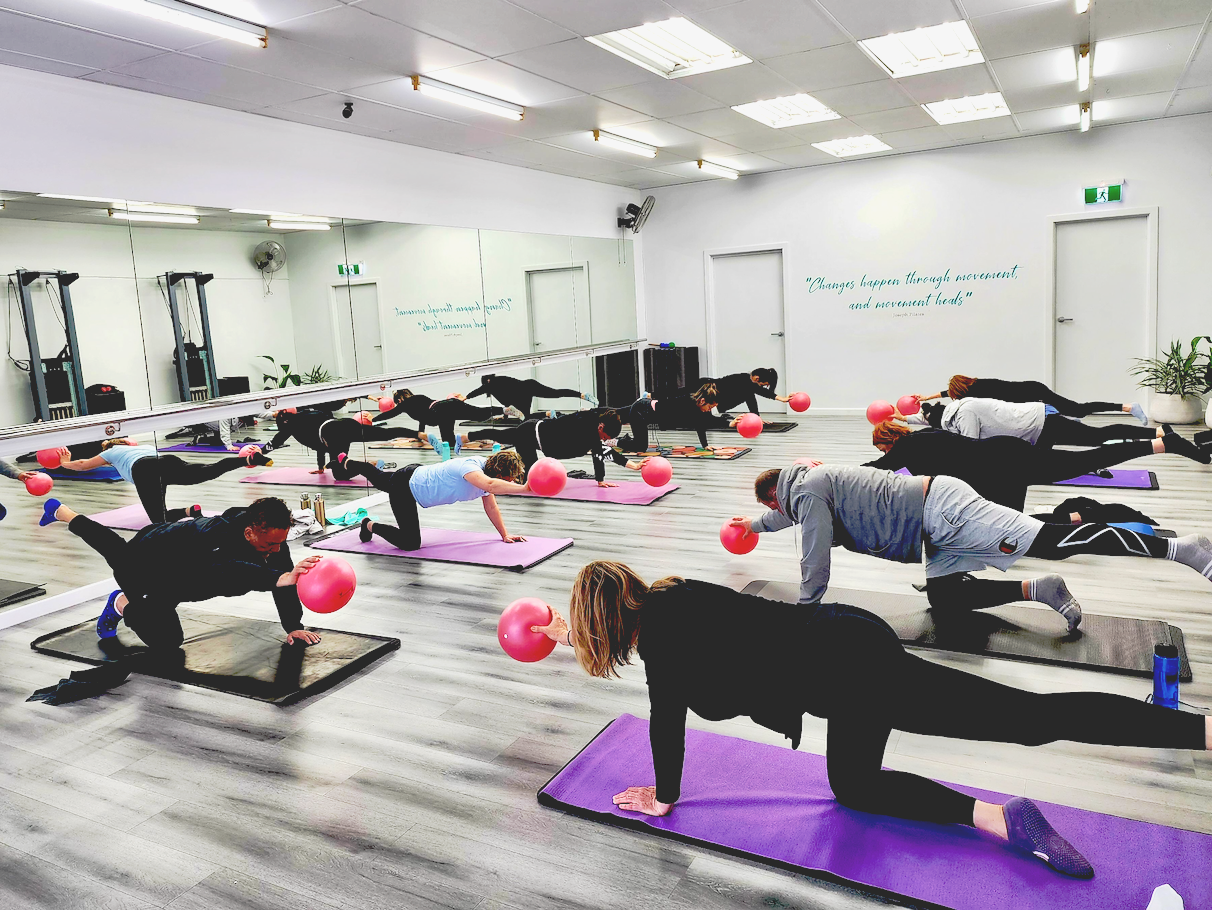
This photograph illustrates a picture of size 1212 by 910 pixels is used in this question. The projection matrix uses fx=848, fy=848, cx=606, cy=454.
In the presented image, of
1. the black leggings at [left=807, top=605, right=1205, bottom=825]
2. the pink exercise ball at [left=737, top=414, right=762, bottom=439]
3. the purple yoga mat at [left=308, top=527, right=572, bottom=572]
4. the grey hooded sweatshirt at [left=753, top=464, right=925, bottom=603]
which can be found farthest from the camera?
the pink exercise ball at [left=737, top=414, right=762, bottom=439]

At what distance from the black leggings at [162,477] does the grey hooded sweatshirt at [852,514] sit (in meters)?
3.51

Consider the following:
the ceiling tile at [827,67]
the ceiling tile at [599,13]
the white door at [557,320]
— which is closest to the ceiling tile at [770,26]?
the ceiling tile at [827,67]

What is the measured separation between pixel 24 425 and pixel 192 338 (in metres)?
1.09

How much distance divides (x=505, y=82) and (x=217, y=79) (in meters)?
1.71

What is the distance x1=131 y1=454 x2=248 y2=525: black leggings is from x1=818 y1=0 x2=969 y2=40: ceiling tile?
4.41 metres

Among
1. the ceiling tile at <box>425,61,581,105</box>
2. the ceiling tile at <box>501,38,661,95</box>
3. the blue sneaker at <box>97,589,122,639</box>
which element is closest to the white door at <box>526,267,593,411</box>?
the ceiling tile at <box>425,61,581,105</box>

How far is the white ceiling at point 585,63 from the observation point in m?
4.16

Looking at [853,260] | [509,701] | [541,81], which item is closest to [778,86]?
[541,81]

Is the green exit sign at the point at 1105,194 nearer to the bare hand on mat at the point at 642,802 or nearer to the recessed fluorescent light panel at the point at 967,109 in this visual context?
the recessed fluorescent light panel at the point at 967,109

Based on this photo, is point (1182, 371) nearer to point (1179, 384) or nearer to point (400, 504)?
point (1179, 384)

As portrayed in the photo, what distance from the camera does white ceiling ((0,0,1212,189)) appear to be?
4161mm

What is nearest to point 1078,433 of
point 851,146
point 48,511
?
point 851,146

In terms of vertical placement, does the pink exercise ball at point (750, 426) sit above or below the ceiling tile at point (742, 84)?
below

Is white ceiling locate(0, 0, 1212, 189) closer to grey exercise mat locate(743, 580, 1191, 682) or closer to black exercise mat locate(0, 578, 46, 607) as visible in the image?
black exercise mat locate(0, 578, 46, 607)
